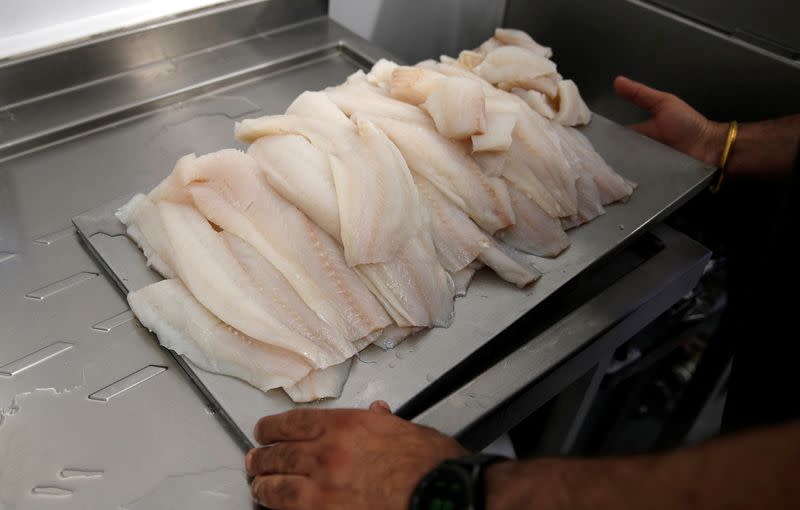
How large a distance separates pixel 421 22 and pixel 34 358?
77.8 inches

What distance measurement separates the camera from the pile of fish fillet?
49.8 inches

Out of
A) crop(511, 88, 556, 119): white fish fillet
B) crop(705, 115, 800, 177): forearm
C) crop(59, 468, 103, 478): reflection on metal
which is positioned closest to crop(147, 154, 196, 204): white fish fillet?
crop(59, 468, 103, 478): reflection on metal

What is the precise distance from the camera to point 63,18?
5.74 ft

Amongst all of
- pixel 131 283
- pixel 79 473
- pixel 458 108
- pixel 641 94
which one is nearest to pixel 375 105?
pixel 458 108

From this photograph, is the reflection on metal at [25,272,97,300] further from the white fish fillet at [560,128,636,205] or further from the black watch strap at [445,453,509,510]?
the white fish fillet at [560,128,636,205]

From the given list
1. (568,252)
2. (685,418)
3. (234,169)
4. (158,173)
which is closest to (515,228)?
(568,252)

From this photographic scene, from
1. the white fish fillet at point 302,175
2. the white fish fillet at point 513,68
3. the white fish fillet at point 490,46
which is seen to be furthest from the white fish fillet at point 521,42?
the white fish fillet at point 302,175

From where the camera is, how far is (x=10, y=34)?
167 centimetres

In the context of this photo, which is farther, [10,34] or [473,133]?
[10,34]

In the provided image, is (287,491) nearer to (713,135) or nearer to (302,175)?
(302,175)

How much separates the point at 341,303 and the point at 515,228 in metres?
0.49

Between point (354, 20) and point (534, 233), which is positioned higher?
point (354, 20)

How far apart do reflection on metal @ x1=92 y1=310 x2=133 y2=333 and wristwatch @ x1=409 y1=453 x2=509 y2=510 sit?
0.73m

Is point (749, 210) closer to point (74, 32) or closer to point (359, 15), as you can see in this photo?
point (359, 15)
